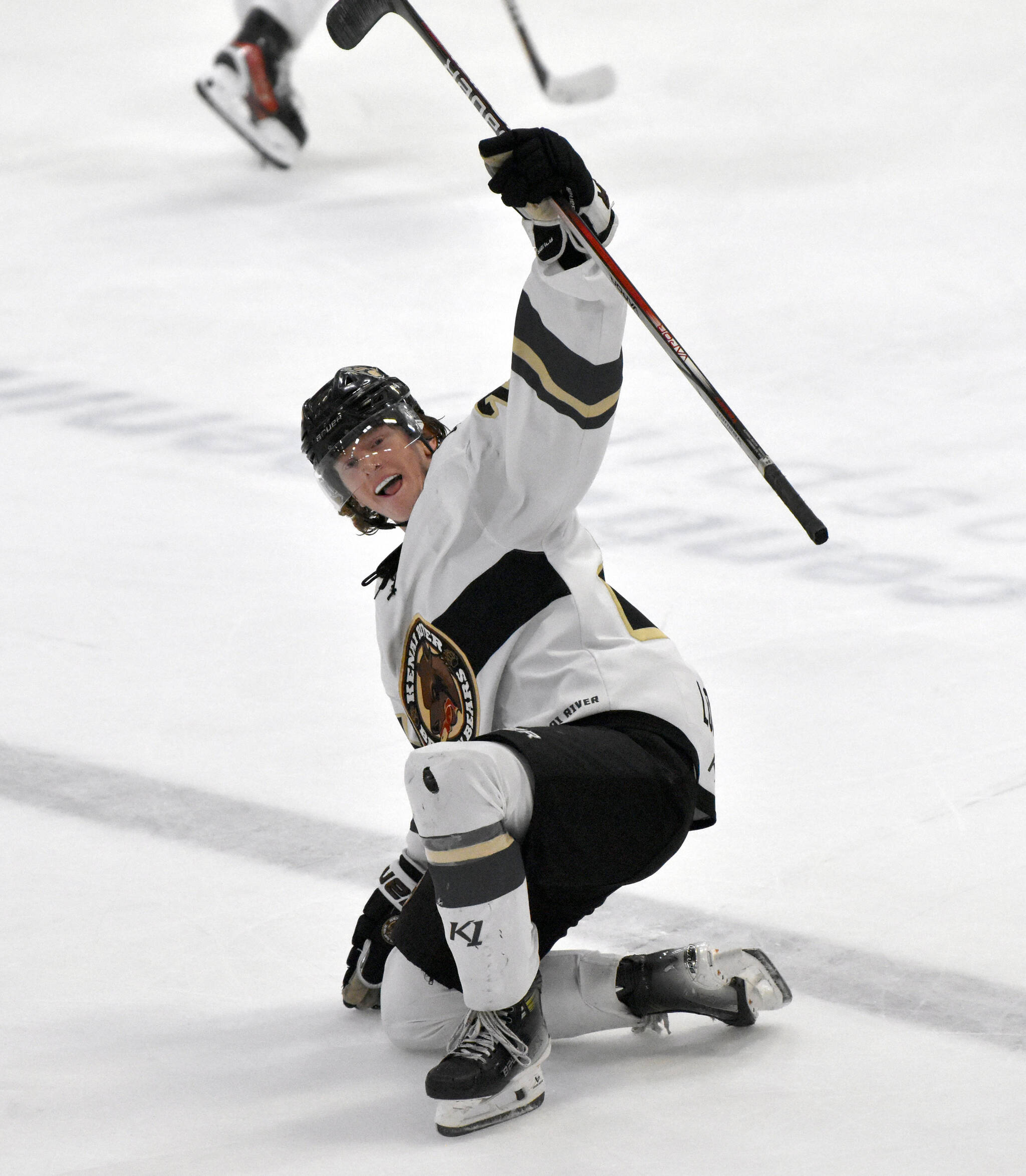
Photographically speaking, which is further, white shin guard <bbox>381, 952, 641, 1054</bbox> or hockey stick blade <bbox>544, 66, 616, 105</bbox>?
hockey stick blade <bbox>544, 66, 616, 105</bbox>

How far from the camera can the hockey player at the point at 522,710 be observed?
77.3 inches

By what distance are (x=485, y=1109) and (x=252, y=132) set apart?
225 inches

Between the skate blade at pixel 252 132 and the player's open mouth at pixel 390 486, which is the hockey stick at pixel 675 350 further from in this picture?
the skate blade at pixel 252 132

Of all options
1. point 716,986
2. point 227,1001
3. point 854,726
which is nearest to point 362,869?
→ point 227,1001

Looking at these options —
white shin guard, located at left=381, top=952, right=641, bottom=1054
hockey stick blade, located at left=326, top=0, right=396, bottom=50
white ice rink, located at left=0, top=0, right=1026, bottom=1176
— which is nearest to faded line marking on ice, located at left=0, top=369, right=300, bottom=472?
white ice rink, located at left=0, top=0, right=1026, bottom=1176

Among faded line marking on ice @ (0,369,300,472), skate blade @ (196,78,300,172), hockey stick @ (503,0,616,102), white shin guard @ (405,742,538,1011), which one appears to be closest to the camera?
white shin guard @ (405,742,538,1011)

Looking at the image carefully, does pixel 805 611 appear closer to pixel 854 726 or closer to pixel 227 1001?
pixel 854 726

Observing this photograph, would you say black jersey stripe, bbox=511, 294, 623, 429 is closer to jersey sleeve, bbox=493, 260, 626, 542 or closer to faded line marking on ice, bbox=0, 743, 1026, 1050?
jersey sleeve, bbox=493, 260, 626, 542

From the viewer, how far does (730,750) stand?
2947 millimetres

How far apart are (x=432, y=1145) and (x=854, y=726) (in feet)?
4.25

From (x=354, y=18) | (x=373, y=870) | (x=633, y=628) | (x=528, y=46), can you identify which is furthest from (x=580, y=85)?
(x=633, y=628)

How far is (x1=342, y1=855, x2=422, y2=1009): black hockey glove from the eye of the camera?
2.24m

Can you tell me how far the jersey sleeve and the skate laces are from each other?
55cm

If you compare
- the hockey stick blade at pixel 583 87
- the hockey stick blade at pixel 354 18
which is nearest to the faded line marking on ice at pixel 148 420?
the hockey stick blade at pixel 354 18
